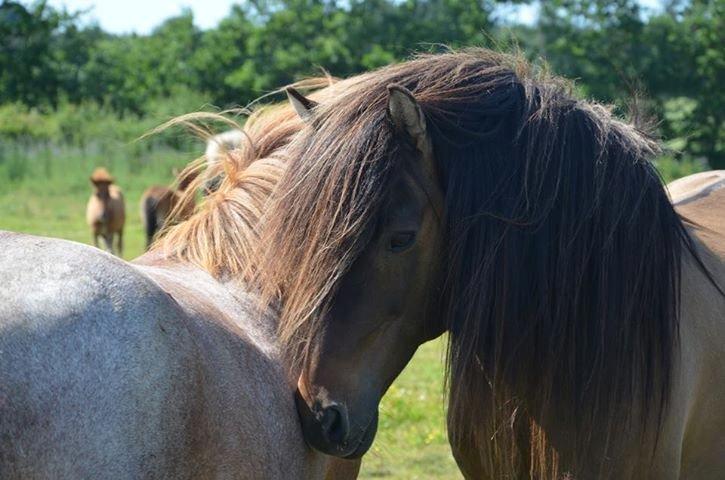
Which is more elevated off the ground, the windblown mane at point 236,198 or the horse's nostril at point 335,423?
the windblown mane at point 236,198

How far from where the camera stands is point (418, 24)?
2505cm

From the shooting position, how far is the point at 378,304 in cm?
225

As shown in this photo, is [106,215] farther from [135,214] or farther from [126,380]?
[126,380]

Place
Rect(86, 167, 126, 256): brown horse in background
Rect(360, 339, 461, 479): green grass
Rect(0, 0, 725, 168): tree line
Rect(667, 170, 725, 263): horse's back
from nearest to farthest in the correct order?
1. Rect(667, 170, 725, 263): horse's back
2. Rect(360, 339, 461, 479): green grass
3. Rect(86, 167, 126, 256): brown horse in background
4. Rect(0, 0, 725, 168): tree line

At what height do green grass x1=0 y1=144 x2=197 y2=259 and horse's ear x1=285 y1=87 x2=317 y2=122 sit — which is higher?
horse's ear x1=285 y1=87 x2=317 y2=122

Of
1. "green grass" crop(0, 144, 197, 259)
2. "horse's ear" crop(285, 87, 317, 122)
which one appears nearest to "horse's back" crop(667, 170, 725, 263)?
"horse's ear" crop(285, 87, 317, 122)

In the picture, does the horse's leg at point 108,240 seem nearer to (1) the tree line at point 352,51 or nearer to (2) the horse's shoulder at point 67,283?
(1) the tree line at point 352,51

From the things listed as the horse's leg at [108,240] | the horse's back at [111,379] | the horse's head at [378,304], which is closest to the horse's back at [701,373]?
the horse's head at [378,304]

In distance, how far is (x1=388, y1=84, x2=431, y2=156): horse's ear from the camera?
2.24 m

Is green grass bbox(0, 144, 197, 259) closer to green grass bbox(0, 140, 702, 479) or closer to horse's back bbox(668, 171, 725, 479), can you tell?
green grass bbox(0, 140, 702, 479)

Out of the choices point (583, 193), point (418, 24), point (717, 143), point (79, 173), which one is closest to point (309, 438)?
point (583, 193)

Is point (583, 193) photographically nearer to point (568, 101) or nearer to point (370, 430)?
point (568, 101)

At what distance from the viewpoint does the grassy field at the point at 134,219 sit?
5271 mm

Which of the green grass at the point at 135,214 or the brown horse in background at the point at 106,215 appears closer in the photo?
the green grass at the point at 135,214
